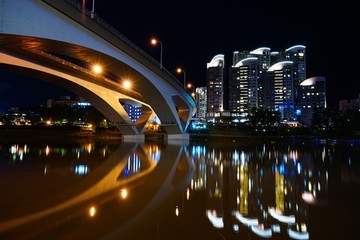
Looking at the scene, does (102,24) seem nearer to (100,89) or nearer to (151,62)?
(151,62)

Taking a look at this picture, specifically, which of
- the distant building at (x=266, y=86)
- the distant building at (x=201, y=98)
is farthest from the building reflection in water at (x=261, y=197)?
the distant building at (x=201, y=98)

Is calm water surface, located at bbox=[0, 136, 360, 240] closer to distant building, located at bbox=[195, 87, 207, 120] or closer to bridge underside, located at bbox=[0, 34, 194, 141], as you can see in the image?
bridge underside, located at bbox=[0, 34, 194, 141]

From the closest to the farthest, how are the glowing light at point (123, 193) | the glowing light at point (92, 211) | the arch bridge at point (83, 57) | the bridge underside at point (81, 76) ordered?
the glowing light at point (92, 211) < the glowing light at point (123, 193) < the arch bridge at point (83, 57) < the bridge underside at point (81, 76)

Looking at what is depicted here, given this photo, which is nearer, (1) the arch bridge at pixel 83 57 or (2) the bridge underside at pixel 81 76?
(1) the arch bridge at pixel 83 57

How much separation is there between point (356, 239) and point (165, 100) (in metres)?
28.9

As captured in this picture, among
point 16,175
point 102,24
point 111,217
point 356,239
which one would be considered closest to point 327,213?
point 356,239

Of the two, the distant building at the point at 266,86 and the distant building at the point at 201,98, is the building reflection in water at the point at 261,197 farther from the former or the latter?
the distant building at the point at 201,98

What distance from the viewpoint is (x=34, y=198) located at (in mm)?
7578

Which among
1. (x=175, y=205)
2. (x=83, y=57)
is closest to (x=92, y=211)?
(x=175, y=205)

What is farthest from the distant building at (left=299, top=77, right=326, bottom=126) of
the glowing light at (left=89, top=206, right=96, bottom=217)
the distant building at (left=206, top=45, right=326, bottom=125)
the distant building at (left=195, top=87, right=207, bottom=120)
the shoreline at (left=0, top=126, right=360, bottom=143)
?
the glowing light at (left=89, top=206, right=96, bottom=217)

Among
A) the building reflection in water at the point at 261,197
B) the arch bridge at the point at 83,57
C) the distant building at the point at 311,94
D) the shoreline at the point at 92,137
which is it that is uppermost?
the distant building at the point at 311,94

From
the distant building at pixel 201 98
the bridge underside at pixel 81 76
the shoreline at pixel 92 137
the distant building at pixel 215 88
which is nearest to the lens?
the bridge underside at pixel 81 76

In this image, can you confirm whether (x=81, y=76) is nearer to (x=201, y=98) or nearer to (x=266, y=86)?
(x=266, y=86)

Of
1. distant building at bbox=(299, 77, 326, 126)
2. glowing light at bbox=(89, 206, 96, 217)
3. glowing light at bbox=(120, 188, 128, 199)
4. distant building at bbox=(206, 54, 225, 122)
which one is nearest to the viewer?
glowing light at bbox=(89, 206, 96, 217)
